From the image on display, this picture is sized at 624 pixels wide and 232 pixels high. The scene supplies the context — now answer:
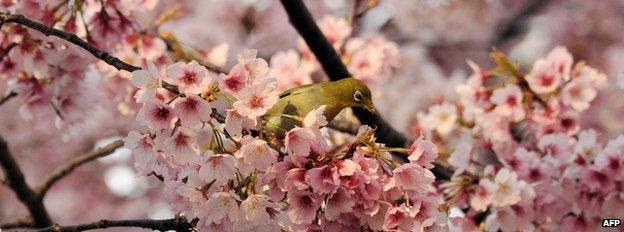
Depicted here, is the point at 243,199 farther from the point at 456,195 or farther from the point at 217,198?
the point at 456,195

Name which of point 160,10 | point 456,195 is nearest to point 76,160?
point 456,195

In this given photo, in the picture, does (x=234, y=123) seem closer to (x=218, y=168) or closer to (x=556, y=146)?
(x=218, y=168)

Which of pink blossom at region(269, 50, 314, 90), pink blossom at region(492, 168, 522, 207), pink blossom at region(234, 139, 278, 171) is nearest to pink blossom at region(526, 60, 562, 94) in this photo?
pink blossom at region(492, 168, 522, 207)

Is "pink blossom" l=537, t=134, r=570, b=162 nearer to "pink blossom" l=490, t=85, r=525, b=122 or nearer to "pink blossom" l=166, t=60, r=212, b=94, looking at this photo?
"pink blossom" l=490, t=85, r=525, b=122

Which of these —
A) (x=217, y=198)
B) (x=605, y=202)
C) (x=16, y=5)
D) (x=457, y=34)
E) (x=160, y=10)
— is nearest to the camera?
(x=217, y=198)

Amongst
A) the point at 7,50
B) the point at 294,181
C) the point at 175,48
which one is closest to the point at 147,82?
the point at 294,181

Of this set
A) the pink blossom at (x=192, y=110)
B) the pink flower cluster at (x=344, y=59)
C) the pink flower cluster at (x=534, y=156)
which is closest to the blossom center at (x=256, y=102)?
the pink blossom at (x=192, y=110)
